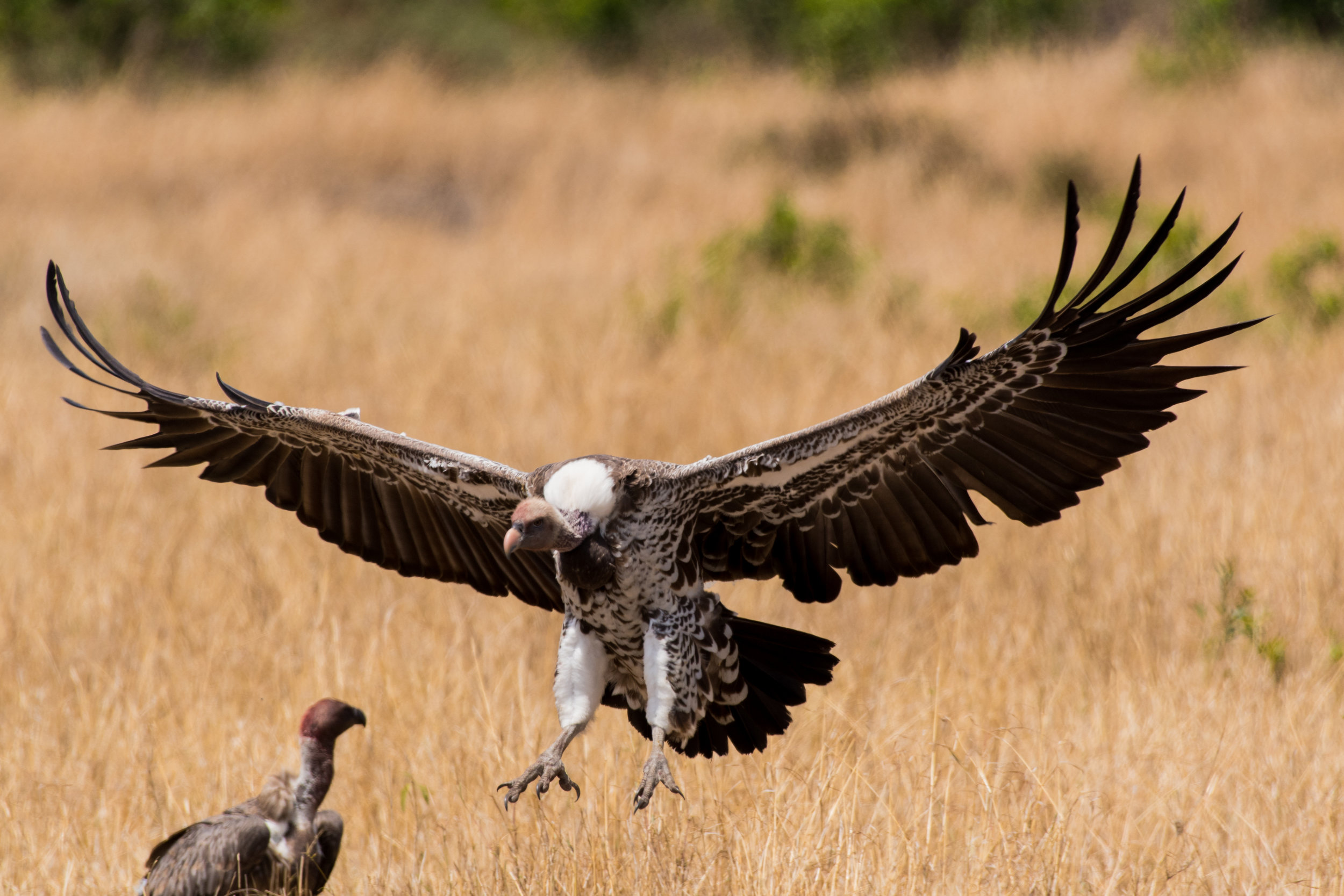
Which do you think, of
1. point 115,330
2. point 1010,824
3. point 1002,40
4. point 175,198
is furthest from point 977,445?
point 1002,40

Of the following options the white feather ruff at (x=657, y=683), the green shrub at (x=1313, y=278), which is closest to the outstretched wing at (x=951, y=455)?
the white feather ruff at (x=657, y=683)

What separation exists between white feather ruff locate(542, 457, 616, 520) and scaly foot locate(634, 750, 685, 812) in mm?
728

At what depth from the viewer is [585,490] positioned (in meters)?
4.12

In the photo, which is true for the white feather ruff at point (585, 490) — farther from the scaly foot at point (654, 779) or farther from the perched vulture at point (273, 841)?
the perched vulture at point (273, 841)

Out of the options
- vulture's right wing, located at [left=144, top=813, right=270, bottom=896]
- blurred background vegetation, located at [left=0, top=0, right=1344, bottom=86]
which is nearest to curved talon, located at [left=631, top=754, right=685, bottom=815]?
vulture's right wing, located at [left=144, top=813, right=270, bottom=896]

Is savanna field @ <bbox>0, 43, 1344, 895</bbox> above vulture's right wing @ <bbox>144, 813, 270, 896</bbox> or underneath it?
above

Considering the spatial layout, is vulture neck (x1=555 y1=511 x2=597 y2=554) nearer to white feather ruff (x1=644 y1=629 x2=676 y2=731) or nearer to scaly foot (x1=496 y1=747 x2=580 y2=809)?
white feather ruff (x1=644 y1=629 x2=676 y2=731)

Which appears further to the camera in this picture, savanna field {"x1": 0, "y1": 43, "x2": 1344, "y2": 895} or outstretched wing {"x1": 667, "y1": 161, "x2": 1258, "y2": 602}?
savanna field {"x1": 0, "y1": 43, "x2": 1344, "y2": 895}

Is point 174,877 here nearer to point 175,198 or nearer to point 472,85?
point 175,198

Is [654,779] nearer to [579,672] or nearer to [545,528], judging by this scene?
[579,672]

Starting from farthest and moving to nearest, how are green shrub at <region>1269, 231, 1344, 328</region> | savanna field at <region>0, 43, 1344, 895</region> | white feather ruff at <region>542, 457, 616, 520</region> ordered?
green shrub at <region>1269, 231, 1344, 328</region>, savanna field at <region>0, 43, 1344, 895</region>, white feather ruff at <region>542, 457, 616, 520</region>

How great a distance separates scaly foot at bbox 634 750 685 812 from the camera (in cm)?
392

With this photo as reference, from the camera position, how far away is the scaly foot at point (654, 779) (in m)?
3.92

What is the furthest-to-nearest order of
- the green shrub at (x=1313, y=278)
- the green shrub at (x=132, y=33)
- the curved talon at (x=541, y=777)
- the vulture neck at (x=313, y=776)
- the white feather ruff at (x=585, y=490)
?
the green shrub at (x=132, y=33)
the green shrub at (x=1313, y=278)
the vulture neck at (x=313, y=776)
the white feather ruff at (x=585, y=490)
the curved talon at (x=541, y=777)
